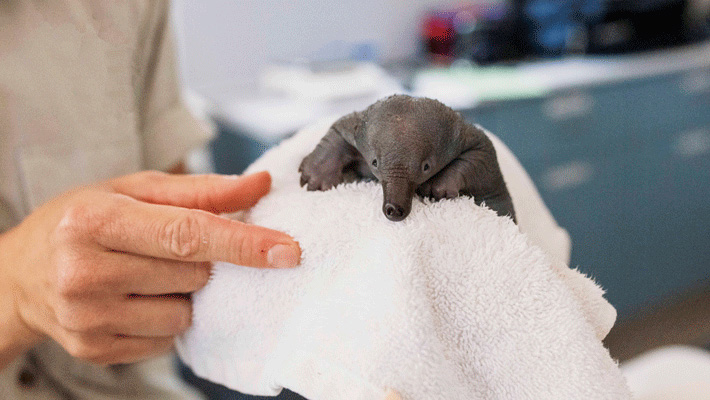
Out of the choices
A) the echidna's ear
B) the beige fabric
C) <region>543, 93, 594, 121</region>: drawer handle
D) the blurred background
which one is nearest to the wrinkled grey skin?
the echidna's ear

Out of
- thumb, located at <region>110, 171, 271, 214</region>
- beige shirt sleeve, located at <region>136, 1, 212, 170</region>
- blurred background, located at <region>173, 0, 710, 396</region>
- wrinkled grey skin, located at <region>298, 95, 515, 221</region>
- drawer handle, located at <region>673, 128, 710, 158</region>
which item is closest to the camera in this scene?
wrinkled grey skin, located at <region>298, 95, 515, 221</region>

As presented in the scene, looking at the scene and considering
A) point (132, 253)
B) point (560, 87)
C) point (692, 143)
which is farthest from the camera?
point (692, 143)

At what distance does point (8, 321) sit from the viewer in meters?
0.47

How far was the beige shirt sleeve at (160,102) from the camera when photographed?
72cm

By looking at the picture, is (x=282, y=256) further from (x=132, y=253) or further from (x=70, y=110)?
(x=70, y=110)

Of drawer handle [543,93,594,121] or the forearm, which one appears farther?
drawer handle [543,93,594,121]

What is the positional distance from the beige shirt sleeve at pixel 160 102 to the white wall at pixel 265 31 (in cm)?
80

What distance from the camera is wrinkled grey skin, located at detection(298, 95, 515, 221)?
27 centimetres

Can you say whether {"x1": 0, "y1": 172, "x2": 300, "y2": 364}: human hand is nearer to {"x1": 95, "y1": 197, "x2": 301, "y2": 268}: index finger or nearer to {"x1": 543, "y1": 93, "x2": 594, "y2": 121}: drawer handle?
{"x1": 95, "y1": 197, "x2": 301, "y2": 268}: index finger

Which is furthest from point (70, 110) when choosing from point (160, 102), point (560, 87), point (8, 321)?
point (560, 87)

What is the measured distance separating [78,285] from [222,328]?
113 millimetres

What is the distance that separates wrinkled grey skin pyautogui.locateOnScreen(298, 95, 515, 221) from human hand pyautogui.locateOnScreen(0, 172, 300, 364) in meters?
0.07

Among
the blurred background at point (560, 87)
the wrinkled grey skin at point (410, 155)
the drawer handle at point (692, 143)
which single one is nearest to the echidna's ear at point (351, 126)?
the wrinkled grey skin at point (410, 155)

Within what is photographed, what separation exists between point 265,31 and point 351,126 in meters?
1.43
